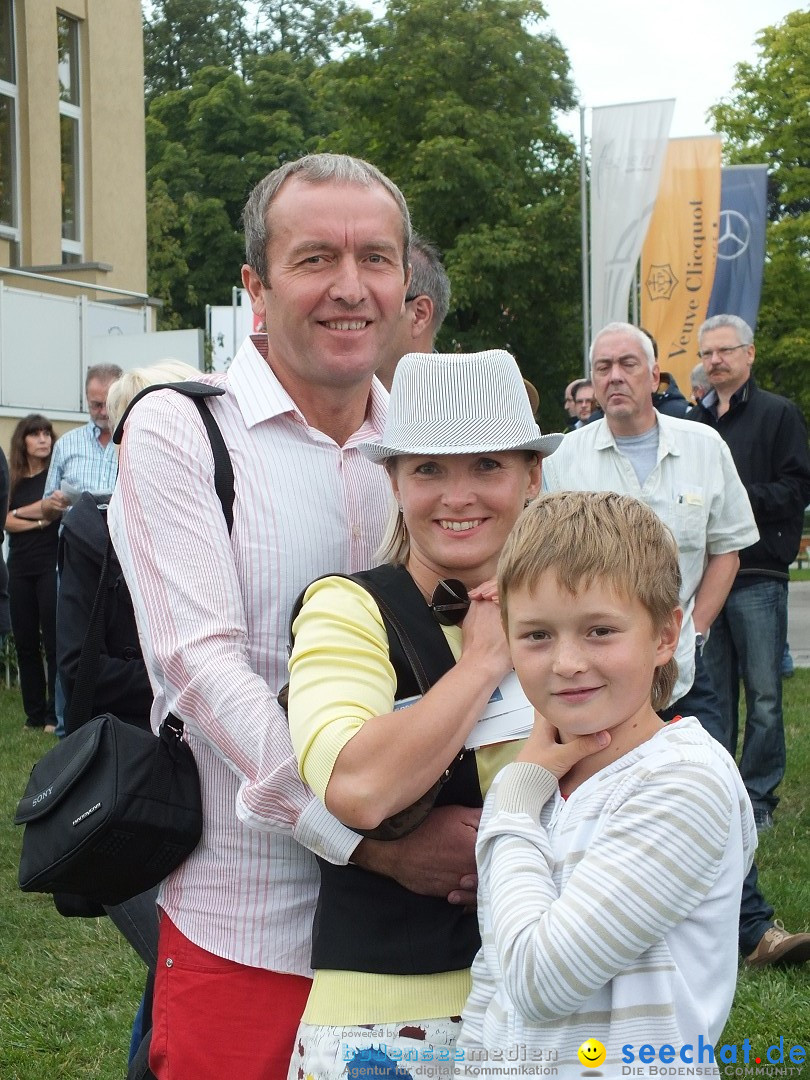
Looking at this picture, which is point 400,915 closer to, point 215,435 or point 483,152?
point 215,435

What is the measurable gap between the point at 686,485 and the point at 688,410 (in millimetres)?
1878

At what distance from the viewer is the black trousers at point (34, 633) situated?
1007cm

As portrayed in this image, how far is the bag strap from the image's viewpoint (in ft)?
7.36

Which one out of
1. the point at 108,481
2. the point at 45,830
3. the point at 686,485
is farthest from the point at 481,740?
the point at 108,481

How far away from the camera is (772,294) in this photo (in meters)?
32.2

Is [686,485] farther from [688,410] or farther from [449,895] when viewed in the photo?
[449,895]

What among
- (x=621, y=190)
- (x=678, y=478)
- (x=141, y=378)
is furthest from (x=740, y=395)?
(x=621, y=190)

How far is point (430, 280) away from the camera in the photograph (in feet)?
13.2

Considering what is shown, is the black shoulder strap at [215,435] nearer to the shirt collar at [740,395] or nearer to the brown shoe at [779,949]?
the brown shoe at [779,949]

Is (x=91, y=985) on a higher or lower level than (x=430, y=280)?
lower

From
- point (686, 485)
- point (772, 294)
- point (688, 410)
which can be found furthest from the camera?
point (772, 294)

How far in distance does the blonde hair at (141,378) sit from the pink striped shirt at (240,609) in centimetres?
117

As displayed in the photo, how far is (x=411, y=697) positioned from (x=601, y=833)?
15.9 inches

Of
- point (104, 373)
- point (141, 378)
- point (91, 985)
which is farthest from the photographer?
point (104, 373)
